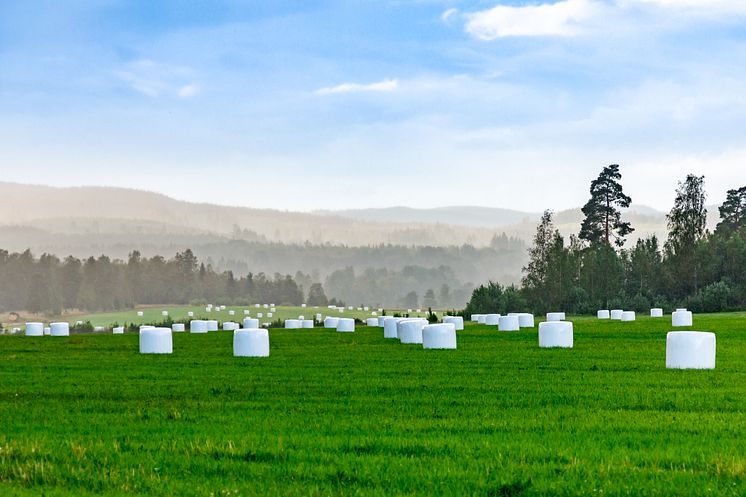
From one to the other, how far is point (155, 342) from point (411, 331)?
10.4m

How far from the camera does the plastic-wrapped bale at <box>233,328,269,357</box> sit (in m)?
34.1

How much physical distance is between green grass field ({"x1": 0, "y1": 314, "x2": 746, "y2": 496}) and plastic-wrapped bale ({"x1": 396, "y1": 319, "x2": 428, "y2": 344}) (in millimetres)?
12902

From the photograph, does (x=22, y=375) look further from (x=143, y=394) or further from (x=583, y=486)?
(x=583, y=486)

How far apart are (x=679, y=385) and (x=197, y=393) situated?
10119 millimetres

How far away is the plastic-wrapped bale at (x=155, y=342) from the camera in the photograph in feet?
124

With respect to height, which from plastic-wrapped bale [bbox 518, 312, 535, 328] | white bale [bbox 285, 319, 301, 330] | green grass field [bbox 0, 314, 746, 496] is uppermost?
plastic-wrapped bale [bbox 518, 312, 535, 328]

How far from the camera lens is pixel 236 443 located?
14086mm

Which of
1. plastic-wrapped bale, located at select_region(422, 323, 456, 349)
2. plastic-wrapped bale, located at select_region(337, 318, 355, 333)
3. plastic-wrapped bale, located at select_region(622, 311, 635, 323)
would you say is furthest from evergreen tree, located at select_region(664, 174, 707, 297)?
Answer: plastic-wrapped bale, located at select_region(422, 323, 456, 349)

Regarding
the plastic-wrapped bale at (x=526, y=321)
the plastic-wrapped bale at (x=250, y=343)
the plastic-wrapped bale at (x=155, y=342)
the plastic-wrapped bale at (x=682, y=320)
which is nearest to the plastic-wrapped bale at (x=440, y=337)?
the plastic-wrapped bale at (x=250, y=343)

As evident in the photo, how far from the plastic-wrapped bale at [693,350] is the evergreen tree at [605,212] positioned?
110186mm

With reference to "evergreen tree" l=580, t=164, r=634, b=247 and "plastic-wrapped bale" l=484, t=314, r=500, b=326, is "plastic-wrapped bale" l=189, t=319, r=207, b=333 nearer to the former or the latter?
"plastic-wrapped bale" l=484, t=314, r=500, b=326

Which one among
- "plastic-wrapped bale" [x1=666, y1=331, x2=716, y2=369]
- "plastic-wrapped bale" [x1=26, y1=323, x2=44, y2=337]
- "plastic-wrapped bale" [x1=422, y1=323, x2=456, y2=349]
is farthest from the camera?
"plastic-wrapped bale" [x1=26, y1=323, x2=44, y2=337]

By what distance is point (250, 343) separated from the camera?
112 ft

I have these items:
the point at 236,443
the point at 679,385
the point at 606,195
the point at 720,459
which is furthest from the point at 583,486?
the point at 606,195
